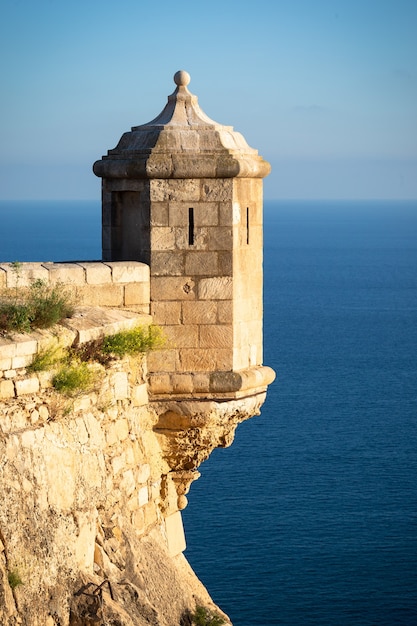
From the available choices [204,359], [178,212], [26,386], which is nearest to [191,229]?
[178,212]

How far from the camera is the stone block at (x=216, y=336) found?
12773 millimetres

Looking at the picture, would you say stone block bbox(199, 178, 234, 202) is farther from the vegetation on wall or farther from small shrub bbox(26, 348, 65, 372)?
small shrub bbox(26, 348, 65, 372)

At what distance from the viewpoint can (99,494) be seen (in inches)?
444

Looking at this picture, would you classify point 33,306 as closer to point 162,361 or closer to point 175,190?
point 162,361

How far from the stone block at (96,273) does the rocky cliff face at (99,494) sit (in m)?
0.77

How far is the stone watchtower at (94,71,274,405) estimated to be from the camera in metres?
12.6

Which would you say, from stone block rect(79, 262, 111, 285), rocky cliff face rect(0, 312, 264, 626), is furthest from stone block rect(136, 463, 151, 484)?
stone block rect(79, 262, 111, 285)

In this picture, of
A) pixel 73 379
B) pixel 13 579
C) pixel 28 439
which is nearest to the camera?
pixel 13 579

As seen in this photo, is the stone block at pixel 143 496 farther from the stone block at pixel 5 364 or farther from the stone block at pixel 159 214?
the stone block at pixel 5 364

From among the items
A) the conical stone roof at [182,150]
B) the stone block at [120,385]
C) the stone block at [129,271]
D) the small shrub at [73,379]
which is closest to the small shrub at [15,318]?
the small shrub at [73,379]

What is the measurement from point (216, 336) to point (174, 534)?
2071mm

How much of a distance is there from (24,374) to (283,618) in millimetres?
19411

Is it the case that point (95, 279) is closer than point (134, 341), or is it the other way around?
point (134, 341)

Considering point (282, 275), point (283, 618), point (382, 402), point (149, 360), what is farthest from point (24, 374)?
point (282, 275)
